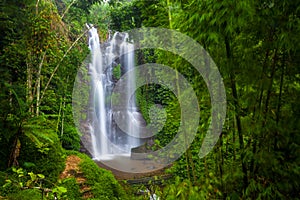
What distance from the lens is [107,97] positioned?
9.40 metres

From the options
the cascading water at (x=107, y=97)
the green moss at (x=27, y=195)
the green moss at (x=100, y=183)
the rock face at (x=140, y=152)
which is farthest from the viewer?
the cascading water at (x=107, y=97)

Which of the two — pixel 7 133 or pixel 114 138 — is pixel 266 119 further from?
pixel 114 138

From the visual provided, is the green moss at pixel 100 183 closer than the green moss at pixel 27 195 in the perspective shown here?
No

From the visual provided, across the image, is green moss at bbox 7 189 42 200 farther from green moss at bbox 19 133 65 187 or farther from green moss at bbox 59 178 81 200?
green moss at bbox 19 133 65 187

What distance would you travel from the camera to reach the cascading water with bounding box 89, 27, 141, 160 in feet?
28.6

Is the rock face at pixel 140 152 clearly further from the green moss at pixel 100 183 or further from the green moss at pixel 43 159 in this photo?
the green moss at pixel 43 159

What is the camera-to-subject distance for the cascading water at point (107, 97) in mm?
8711

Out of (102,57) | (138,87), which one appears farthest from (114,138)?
(102,57)

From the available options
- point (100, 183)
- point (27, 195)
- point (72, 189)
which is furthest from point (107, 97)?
point (27, 195)

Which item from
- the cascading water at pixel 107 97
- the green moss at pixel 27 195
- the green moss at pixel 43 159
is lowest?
the green moss at pixel 27 195

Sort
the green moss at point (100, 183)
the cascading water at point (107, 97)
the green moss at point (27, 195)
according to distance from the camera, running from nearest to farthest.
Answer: the green moss at point (27, 195), the green moss at point (100, 183), the cascading water at point (107, 97)

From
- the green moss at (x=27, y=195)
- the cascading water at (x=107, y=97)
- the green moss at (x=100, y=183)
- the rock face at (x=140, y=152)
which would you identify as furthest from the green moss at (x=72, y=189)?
the cascading water at (x=107, y=97)

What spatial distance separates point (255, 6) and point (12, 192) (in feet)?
8.44

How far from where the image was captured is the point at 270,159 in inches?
48.5
